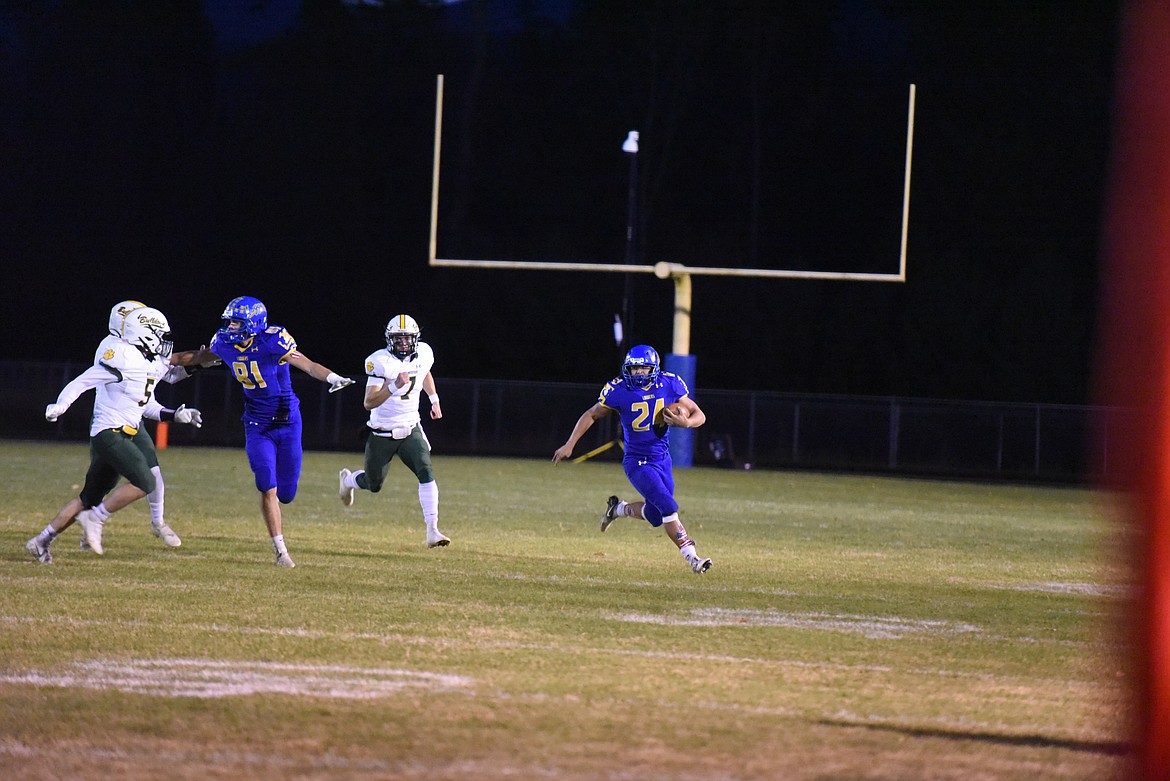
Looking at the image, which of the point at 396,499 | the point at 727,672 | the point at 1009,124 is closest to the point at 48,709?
the point at 727,672

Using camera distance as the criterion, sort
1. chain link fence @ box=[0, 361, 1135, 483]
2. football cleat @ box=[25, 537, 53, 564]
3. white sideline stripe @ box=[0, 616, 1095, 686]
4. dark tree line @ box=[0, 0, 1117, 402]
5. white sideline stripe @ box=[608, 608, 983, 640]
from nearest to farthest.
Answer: white sideline stripe @ box=[0, 616, 1095, 686] → white sideline stripe @ box=[608, 608, 983, 640] → football cleat @ box=[25, 537, 53, 564] → chain link fence @ box=[0, 361, 1135, 483] → dark tree line @ box=[0, 0, 1117, 402]

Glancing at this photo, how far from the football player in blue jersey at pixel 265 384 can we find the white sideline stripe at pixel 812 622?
303cm

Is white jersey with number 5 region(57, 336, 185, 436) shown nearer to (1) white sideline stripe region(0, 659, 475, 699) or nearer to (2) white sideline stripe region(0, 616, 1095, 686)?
(2) white sideline stripe region(0, 616, 1095, 686)

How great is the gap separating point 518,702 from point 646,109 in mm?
33411

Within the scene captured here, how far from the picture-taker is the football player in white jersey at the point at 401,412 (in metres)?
10.8

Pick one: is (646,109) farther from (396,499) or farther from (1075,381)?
(396,499)

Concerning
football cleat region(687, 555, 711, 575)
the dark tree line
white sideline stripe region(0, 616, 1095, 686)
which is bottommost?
football cleat region(687, 555, 711, 575)

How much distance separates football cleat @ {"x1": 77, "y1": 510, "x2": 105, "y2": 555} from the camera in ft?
32.3

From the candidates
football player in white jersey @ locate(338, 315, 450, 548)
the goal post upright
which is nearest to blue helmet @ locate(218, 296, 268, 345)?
football player in white jersey @ locate(338, 315, 450, 548)

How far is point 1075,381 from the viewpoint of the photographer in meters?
31.6

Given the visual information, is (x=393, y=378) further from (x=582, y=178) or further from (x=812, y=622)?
(x=582, y=178)

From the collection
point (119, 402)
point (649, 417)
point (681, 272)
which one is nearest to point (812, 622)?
point (649, 417)

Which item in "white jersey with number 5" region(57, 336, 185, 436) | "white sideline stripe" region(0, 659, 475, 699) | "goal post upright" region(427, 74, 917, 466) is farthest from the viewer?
"goal post upright" region(427, 74, 917, 466)

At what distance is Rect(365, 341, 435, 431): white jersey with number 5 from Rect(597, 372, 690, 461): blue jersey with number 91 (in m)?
1.52
